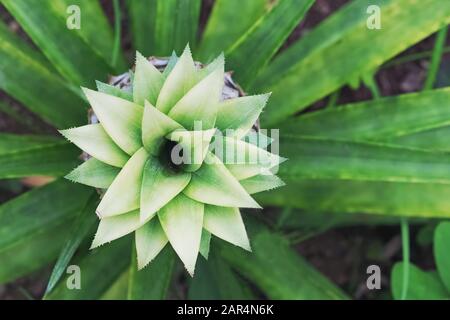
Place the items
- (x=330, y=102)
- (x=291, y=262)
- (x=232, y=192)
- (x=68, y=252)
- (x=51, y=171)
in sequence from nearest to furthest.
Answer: (x=232, y=192), (x=68, y=252), (x=51, y=171), (x=291, y=262), (x=330, y=102)

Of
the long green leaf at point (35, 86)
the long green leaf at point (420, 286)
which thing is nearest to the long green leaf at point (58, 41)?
the long green leaf at point (35, 86)

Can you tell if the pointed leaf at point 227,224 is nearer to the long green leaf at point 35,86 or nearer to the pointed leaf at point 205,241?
the pointed leaf at point 205,241

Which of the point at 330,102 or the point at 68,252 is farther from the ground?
the point at 330,102

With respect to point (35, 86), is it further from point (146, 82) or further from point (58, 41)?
point (146, 82)

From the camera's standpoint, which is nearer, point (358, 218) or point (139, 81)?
point (139, 81)

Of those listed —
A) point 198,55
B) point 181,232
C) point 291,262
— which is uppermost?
point 198,55
